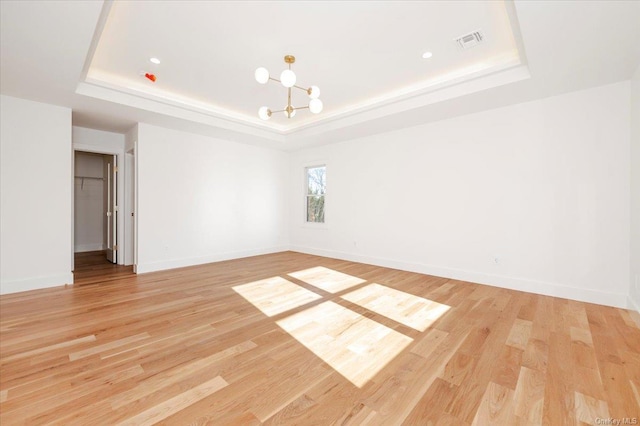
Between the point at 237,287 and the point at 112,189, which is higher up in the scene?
the point at 112,189

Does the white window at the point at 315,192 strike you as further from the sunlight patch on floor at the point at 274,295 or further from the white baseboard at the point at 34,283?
the white baseboard at the point at 34,283

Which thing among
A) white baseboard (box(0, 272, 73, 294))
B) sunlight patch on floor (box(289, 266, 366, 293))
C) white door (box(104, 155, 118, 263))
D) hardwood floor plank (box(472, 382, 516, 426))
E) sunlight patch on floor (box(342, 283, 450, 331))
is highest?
white door (box(104, 155, 118, 263))

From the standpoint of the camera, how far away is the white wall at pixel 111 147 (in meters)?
5.21

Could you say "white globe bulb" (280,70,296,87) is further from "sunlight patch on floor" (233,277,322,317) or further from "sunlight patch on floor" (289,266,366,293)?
"sunlight patch on floor" (289,266,366,293)

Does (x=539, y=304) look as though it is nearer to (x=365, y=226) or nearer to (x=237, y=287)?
(x=365, y=226)

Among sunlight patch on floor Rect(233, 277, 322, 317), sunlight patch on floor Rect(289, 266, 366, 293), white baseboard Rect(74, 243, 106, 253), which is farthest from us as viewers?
white baseboard Rect(74, 243, 106, 253)

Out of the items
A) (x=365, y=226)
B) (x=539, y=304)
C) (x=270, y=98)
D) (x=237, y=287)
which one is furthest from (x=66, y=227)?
(x=539, y=304)

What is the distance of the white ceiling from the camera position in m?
2.45

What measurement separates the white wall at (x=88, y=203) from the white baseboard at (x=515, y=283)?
736cm

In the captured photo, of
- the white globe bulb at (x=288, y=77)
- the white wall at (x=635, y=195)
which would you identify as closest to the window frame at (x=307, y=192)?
the white globe bulb at (x=288, y=77)

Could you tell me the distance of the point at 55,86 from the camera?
353 centimetres

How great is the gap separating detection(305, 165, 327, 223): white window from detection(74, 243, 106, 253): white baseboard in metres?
5.89

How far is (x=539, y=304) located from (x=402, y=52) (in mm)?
3465

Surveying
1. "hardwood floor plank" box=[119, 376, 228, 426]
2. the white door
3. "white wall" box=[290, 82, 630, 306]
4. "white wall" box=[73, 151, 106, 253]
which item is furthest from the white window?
"white wall" box=[73, 151, 106, 253]
